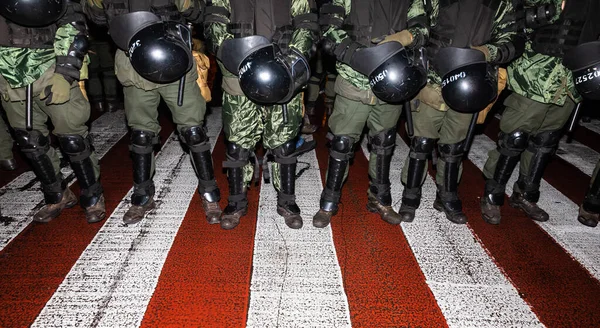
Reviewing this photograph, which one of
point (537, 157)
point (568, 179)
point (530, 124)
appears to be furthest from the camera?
point (568, 179)

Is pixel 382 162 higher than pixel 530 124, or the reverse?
pixel 530 124

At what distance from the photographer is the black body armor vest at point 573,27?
286cm

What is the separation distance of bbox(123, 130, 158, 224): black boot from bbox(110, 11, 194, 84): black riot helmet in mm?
585

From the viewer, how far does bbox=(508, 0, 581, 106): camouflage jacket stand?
299 centimetres

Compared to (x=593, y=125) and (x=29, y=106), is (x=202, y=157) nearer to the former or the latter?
(x=29, y=106)

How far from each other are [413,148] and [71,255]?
280cm

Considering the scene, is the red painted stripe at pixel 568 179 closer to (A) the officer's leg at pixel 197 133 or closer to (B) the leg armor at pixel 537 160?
(B) the leg armor at pixel 537 160

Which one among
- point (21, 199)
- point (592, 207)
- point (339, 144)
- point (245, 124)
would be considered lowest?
point (21, 199)

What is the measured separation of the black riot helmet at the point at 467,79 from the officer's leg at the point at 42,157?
310 cm

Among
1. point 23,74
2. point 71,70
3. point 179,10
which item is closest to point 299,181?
point 179,10

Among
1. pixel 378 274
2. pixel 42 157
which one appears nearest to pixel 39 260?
pixel 42 157

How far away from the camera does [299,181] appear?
4078 mm

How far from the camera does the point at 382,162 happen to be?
3295 millimetres

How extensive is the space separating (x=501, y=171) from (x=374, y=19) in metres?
1.79
